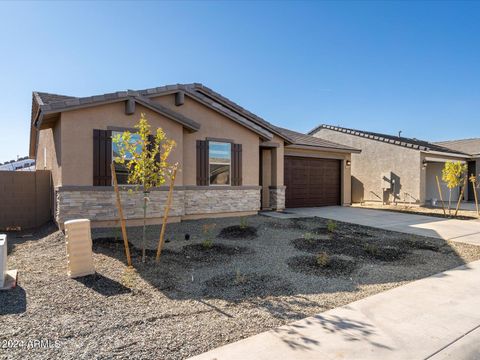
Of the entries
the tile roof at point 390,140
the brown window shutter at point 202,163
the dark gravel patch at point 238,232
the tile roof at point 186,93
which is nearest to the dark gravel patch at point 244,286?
the dark gravel patch at point 238,232

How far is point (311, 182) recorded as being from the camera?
15844 millimetres

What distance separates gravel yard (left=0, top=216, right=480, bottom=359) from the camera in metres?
3.25

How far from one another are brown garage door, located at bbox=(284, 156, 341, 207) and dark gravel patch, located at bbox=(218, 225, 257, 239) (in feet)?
20.1

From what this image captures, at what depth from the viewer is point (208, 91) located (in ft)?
39.3

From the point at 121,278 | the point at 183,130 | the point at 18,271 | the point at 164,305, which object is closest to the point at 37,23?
the point at 183,130

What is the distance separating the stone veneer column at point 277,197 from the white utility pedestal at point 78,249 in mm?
9194

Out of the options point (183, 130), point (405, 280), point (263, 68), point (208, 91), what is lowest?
point (405, 280)

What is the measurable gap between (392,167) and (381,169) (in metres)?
0.69

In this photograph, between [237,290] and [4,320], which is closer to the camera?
[4,320]

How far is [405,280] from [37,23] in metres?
11.7

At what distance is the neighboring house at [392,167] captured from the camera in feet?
58.1

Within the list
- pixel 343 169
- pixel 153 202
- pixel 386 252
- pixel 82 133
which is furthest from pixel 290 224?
pixel 343 169

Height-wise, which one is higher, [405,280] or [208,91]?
[208,91]

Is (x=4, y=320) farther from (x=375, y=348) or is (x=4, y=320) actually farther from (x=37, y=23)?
(x=37, y=23)
